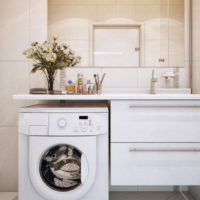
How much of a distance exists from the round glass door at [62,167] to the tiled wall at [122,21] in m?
0.75

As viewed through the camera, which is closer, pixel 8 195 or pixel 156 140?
pixel 156 140

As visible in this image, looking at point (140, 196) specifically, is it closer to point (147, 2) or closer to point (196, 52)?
point (196, 52)

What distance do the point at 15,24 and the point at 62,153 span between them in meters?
1.23

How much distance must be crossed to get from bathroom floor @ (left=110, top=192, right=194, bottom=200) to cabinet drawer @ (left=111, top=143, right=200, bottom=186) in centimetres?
53

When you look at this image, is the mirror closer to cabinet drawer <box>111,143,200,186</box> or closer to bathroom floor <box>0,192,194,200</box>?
cabinet drawer <box>111,143,200,186</box>

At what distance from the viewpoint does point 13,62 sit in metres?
1.80

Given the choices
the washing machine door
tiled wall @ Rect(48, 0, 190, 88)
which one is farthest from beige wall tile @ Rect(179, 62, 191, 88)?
the washing machine door

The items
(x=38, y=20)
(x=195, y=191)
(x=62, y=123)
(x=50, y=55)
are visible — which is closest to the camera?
(x=62, y=123)

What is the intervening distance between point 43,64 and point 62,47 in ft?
0.67

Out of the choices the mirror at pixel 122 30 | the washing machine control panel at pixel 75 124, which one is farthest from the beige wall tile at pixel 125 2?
the washing machine control panel at pixel 75 124

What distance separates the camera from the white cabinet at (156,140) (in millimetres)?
1277

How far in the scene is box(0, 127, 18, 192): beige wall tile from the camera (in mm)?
1818

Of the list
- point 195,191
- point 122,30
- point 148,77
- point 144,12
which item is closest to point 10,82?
point 122,30

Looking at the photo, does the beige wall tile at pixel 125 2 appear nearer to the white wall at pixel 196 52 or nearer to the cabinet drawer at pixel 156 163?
the white wall at pixel 196 52
